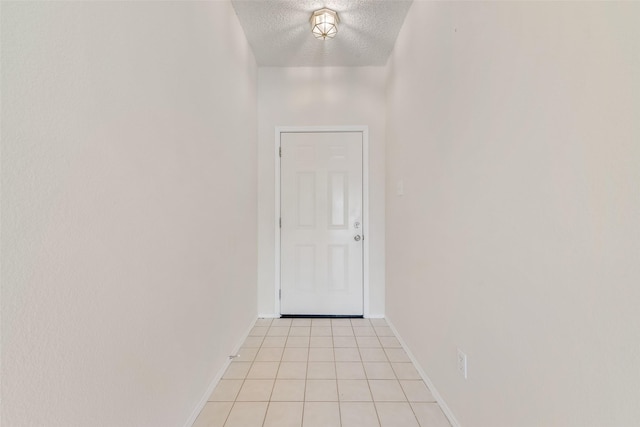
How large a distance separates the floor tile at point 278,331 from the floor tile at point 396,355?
875 millimetres

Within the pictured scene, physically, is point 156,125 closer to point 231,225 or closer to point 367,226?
point 231,225

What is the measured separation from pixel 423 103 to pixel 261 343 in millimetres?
2153

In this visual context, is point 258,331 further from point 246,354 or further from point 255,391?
point 255,391

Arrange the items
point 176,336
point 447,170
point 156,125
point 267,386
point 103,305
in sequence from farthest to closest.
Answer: point 267,386
point 447,170
point 176,336
point 156,125
point 103,305

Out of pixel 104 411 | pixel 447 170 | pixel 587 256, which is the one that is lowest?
pixel 104 411

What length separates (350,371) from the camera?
193 centimetres

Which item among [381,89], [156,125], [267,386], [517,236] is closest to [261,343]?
[267,386]

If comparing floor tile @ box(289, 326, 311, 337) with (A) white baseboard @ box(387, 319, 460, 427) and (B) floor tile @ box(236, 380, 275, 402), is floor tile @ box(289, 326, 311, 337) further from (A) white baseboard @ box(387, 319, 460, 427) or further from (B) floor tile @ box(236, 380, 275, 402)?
(A) white baseboard @ box(387, 319, 460, 427)

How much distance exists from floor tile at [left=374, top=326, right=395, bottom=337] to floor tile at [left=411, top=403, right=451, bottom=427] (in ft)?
2.95

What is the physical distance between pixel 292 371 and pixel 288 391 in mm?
210

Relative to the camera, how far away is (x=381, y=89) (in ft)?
9.55

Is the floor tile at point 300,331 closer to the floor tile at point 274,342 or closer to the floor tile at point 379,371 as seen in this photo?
the floor tile at point 274,342

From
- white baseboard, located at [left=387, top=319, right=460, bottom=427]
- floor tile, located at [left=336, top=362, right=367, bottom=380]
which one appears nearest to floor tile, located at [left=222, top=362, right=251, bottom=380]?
floor tile, located at [left=336, top=362, right=367, bottom=380]

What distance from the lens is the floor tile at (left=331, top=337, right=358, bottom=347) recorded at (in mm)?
2303
